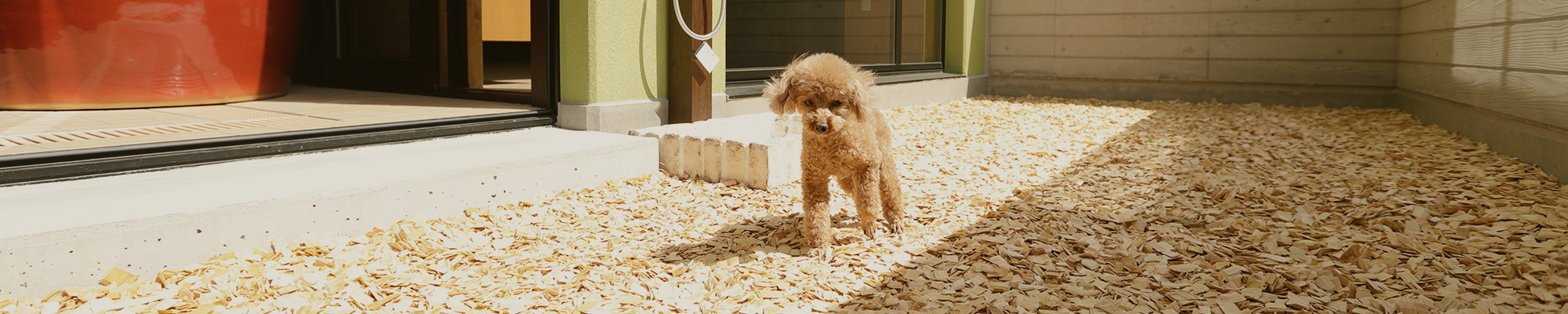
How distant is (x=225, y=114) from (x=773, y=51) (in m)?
3.61

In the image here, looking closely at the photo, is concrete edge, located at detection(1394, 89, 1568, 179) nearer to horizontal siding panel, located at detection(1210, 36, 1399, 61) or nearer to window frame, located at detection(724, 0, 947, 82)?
horizontal siding panel, located at detection(1210, 36, 1399, 61)

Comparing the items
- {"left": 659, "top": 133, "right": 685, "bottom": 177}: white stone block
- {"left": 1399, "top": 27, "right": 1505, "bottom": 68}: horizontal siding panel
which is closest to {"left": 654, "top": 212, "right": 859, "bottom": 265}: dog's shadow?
{"left": 659, "top": 133, "right": 685, "bottom": 177}: white stone block

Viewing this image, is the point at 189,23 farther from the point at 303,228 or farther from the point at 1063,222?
the point at 1063,222

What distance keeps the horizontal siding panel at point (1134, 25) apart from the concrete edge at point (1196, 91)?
449 mm

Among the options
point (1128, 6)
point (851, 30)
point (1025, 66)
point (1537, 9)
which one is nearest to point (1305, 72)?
point (1128, 6)

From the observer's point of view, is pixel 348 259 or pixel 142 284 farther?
pixel 348 259

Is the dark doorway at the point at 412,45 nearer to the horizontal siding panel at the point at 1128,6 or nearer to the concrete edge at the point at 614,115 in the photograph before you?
the concrete edge at the point at 614,115

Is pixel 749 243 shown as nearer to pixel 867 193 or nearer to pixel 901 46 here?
pixel 867 193

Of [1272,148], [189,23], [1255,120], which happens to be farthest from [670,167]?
[1255,120]

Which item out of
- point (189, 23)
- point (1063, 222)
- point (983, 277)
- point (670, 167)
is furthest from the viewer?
point (189, 23)

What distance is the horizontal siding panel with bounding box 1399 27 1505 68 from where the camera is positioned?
180 inches

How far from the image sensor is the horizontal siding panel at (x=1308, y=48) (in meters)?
6.98

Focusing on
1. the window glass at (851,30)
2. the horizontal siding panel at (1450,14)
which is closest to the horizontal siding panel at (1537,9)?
the horizontal siding panel at (1450,14)

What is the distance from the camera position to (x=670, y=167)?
411 cm
